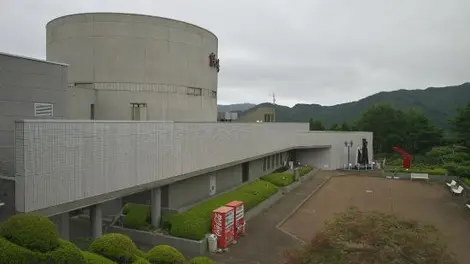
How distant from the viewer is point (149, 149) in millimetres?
14758

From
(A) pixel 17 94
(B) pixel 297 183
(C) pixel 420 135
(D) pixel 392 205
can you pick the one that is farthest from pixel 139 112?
(C) pixel 420 135

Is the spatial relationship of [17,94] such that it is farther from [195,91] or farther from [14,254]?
[195,91]

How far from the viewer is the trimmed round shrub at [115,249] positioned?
29.2 ft

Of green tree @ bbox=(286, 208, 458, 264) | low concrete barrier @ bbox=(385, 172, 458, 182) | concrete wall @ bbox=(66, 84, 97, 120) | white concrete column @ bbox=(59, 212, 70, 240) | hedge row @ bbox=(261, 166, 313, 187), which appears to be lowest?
low concrete barrier @ bbox=(385, 172, 458, 182)

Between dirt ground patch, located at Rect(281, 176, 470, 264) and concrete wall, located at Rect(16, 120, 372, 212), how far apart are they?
5.95m

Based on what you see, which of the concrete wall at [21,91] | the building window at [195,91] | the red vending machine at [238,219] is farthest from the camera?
the building window at [195,91]

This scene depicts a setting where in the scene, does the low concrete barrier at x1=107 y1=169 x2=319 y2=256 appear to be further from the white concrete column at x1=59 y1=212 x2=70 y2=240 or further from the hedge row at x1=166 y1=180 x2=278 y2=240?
the white concrete column at x1=59 y1=212 x2=70 y2=240

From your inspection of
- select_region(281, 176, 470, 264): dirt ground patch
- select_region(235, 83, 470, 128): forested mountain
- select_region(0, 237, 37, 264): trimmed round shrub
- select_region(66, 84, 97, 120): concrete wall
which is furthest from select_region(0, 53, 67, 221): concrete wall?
select_region(235, 83, 470, 128): forested mountain

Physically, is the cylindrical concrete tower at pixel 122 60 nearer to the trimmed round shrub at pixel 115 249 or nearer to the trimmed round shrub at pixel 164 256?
the trimmed round shrub at pixel 164 256

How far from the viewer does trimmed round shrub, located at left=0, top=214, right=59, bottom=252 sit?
6.78 meters

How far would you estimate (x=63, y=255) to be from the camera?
275 inches

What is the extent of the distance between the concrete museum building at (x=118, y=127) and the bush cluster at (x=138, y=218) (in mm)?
469

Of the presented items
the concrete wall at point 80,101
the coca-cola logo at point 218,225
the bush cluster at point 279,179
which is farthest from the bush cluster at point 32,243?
the bush cluster at point 279,179

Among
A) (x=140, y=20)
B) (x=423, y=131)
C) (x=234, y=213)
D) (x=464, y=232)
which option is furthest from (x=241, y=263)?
(x=423, y=131)
